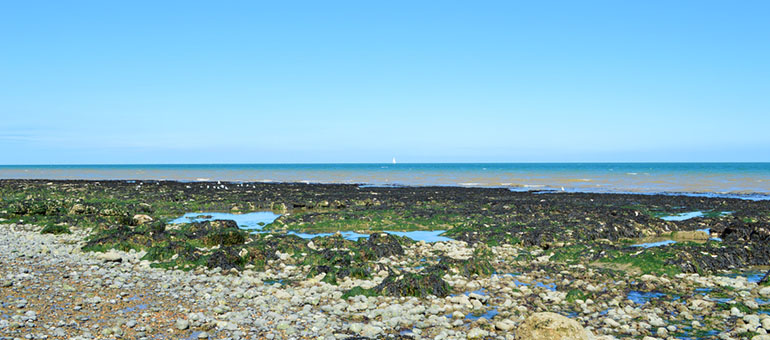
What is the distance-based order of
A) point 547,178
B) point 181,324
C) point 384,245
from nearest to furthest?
point 181,324 → point 384,245 → point 547,178

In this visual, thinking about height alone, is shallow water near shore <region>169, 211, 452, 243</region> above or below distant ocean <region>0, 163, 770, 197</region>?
below

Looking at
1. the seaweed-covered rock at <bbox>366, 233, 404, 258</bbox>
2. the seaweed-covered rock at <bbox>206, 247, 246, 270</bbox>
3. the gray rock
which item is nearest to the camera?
the gray rock

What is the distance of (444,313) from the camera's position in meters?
9.28

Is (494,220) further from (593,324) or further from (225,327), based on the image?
(225,327)

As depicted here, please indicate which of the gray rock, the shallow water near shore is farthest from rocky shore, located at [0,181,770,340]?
the shallow water near shore

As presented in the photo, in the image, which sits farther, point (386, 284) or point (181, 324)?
point (386, 284)

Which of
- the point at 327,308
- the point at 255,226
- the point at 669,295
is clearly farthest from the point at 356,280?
the point at 255,226

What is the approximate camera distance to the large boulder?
7203 millimetres

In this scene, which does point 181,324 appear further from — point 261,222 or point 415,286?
point 261,222

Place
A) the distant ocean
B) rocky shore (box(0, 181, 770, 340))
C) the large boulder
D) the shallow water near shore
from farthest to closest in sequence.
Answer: the distant ocean
the shallow water near shore
rocky shore (box(0, 181, 770, 340))
the large boulder

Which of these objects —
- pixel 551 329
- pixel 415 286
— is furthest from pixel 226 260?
pixel 551 329

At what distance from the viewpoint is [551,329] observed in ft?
23.7

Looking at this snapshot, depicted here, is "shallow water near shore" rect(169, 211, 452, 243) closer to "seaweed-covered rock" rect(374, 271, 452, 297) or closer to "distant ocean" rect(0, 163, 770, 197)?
"seaweed-covered rock" rect(374, 271, 452, 297)

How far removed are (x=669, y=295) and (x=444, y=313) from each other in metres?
4.94
